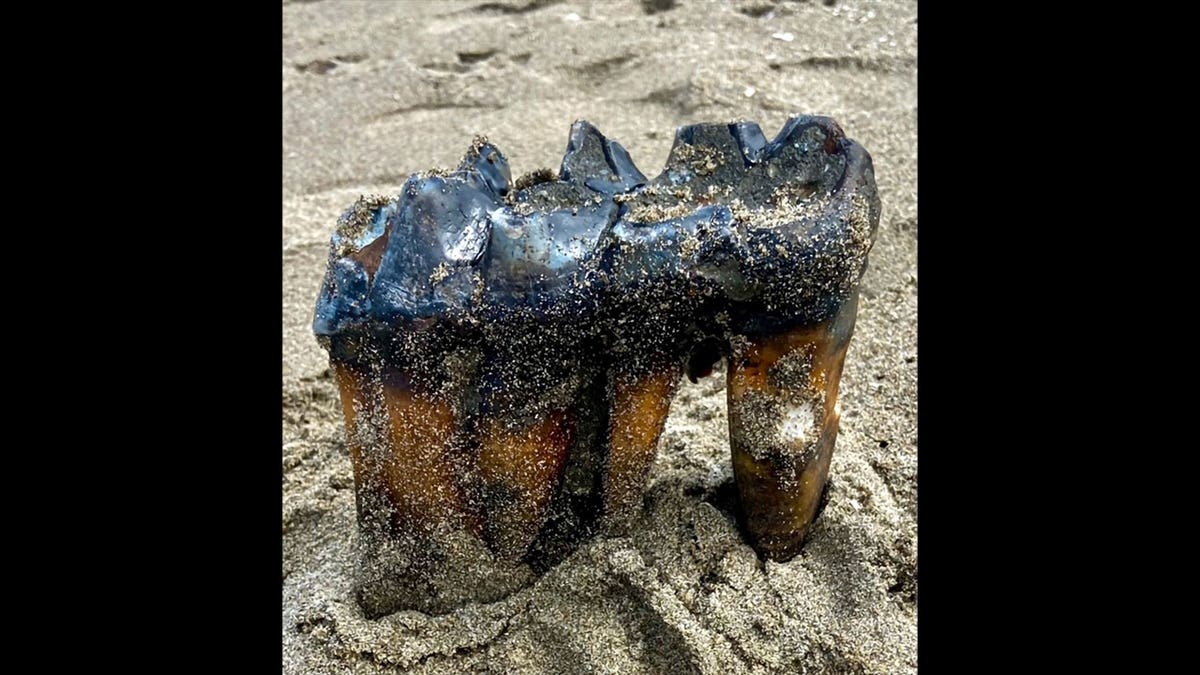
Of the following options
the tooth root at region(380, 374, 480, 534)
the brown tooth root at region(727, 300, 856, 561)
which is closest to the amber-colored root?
the tooth root at region(380, 374, 480, 534)

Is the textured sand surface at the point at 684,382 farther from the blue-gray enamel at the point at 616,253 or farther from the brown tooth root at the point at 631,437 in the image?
the blue-gray enamel at the point at 616,253

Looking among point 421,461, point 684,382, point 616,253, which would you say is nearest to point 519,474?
point 421,461

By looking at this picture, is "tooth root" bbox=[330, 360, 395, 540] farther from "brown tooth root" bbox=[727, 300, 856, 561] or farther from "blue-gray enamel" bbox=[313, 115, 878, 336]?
"brown tooth root" bbox=[727, 300, 856, 561]

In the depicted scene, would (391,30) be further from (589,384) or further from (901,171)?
(589,384)

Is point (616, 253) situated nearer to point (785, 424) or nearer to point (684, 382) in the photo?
point (785, 424)

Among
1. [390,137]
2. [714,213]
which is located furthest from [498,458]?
[390,137]

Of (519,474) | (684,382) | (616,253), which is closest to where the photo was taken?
(616,253)

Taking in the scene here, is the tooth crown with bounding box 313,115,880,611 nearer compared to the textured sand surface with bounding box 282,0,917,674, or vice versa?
the tooth crown with bounding box 313,115,880,611
